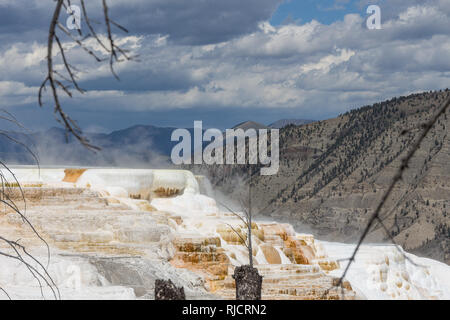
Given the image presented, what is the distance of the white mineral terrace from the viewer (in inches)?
629

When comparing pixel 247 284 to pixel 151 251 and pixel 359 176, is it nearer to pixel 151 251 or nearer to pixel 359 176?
pixel 151 251

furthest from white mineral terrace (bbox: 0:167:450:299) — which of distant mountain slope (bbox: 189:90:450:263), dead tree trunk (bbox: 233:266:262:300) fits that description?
distant mountain slope (bbox: 189:90:450:263)

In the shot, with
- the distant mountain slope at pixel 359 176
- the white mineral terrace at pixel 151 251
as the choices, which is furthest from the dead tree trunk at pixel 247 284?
the distant mountain slope at pixel 359 176

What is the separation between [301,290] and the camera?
61.3 ft

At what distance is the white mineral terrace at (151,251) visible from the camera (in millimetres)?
15969

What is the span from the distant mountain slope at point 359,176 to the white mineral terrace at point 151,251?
35.9 metres

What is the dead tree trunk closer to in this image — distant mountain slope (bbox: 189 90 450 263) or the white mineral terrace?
the white mineral terrace

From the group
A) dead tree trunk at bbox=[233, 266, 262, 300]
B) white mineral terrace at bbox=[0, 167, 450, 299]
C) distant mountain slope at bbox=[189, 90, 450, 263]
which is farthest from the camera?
distant mountain slope at bbox=[189, 90, 450, 263]

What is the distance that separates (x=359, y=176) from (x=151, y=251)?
61.6m

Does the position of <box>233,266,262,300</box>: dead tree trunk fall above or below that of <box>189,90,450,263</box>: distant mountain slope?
below

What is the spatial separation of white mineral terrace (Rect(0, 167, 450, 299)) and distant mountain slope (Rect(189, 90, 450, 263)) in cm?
3590

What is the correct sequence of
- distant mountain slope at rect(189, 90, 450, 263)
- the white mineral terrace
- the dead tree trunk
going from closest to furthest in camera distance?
the dead tree trunk → the white mineral terrace → distant mountain slope at rect(189, 90, 450, 263)

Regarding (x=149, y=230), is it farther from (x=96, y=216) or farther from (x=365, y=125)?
(x=365, y=125)
